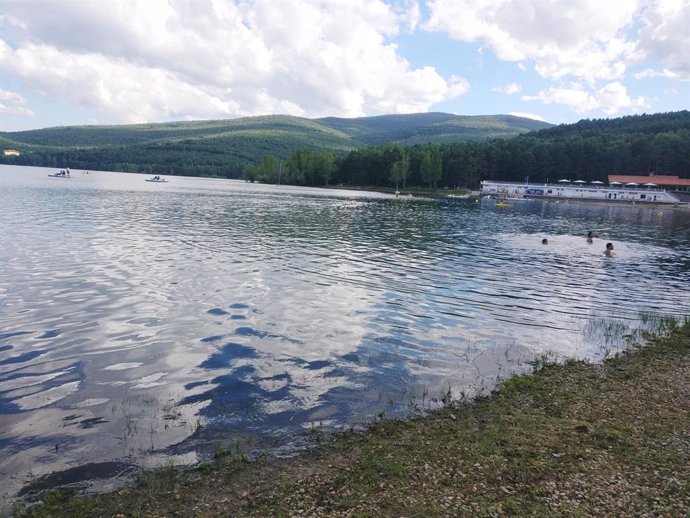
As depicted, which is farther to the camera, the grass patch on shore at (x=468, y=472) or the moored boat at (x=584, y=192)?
the moored boat at (x=584, y=192)

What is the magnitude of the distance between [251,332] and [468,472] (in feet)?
39.2

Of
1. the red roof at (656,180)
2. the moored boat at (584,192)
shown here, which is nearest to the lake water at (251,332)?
the moored boat at (584,192)

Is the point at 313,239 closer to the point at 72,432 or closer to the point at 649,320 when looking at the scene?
the point at 649,320

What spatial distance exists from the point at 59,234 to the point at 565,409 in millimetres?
43380

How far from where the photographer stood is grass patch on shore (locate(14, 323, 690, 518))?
8414 millimetres

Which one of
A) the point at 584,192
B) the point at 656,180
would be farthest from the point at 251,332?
the point at 656,180

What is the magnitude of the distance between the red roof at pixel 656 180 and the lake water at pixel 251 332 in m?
162

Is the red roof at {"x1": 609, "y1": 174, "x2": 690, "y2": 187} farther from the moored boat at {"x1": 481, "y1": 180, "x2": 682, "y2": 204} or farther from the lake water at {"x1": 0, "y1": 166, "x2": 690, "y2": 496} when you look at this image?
the lake water at {"x1": 0, "y1": 166, "x2": 690, "y2": 496}

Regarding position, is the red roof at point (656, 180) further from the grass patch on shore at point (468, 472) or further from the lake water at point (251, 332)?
the grass patch on shore at point (468, 472)

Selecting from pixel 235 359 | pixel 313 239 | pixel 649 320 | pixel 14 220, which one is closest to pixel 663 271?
pixel 649 320

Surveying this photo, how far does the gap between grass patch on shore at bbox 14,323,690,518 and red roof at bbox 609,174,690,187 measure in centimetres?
19443

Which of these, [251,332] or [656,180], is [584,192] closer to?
[656,180]

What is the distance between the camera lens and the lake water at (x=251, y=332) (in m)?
11.9

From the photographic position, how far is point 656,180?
181875 mm
